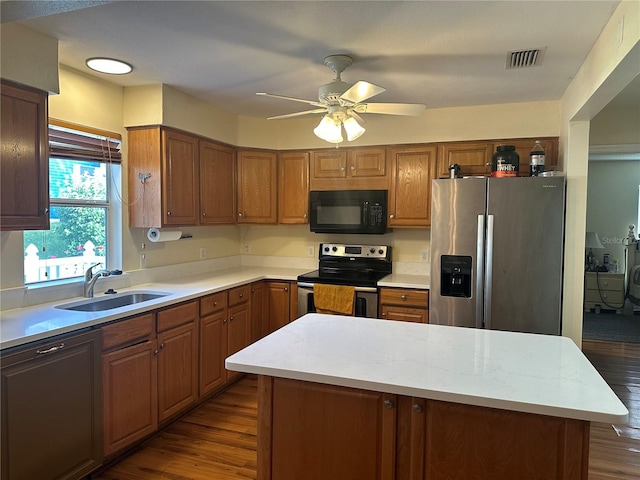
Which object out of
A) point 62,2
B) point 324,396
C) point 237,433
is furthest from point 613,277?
point 62,2

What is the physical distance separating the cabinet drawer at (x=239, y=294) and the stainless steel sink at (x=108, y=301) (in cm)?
57

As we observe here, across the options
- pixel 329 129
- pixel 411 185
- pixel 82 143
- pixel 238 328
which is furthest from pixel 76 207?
pixel 411 185

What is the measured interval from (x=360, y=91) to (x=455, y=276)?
1.70 m

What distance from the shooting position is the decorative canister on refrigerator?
3209 mm

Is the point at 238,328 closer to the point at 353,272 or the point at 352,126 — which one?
the point at 353,272

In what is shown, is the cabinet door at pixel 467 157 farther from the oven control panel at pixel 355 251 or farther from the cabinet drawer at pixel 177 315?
the cabinet drawer at pixel 177 315

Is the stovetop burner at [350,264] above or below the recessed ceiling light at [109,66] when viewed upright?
below

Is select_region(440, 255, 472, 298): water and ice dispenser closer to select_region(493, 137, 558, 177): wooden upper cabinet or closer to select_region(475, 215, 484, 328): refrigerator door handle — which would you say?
select_region(475, 215, 484, 328): refrigerator door handle

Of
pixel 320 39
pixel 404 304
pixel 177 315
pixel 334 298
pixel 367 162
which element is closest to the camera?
pixel 320 39

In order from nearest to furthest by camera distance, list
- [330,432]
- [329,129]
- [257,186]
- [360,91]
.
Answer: [330,432]
[360,91]
[329,129]
[257,186]

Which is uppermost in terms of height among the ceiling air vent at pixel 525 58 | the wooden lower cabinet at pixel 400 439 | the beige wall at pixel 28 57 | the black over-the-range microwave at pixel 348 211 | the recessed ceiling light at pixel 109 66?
the ceiling air vent at pixel 525 58

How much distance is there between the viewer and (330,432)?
151 centimetres

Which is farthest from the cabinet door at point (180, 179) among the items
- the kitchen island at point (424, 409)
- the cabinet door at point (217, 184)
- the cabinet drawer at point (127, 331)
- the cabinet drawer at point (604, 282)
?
the cabinet drawer at point (604, 282)

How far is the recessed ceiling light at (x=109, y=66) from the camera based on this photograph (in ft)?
8.57
